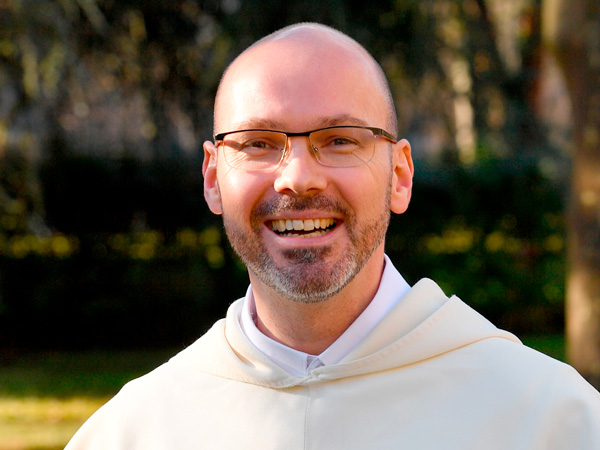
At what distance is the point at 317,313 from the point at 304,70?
0.62 meters

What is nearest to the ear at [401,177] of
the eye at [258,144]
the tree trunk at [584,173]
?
the eye at [258,144]

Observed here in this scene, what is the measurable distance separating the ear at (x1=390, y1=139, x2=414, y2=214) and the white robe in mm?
229

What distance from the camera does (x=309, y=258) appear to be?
2.03 meters

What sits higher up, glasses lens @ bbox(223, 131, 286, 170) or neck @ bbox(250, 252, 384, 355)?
glasses lens @ bbox(223, 131, 286, 170)

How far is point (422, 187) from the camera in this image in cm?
1018

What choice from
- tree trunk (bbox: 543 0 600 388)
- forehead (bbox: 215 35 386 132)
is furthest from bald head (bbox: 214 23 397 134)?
tree trunk (bbox: 543 0 600 388)

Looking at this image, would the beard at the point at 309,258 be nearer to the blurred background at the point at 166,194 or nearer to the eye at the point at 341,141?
the eye at the point at 341,141

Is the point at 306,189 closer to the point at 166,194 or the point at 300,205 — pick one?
the point at 300,205

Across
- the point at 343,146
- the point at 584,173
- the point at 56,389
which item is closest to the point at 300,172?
the point at 343,146

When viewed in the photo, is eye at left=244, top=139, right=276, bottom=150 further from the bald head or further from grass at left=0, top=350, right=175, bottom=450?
grass at left=0, top=350, right=175, bottom=450

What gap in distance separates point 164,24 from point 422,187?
362cm

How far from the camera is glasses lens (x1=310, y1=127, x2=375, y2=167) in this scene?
2.05m

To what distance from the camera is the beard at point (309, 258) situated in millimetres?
2029

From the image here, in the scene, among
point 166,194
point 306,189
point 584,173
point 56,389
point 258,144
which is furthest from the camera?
point 166,194
